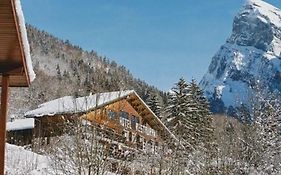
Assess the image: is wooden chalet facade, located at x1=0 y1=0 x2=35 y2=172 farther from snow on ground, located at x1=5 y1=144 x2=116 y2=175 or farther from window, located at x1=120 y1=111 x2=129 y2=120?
window, located at x1=120 y1=111 x2=129 y2=120

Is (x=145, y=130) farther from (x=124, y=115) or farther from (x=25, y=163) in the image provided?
(x=25, y=163)

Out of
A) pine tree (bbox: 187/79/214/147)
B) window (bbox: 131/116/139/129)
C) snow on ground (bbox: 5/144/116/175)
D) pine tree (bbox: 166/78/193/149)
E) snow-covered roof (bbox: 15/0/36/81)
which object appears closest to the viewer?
snow-covered roof (bbox: 15/0/36/81)

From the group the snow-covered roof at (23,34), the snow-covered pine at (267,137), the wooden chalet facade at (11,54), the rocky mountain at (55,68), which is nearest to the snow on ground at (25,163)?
the snow-covered pine at (267,137)

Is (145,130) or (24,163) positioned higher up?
(145,130)

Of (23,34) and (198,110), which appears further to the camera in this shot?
(198,110)

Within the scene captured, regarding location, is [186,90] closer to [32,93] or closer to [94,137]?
[94,137]

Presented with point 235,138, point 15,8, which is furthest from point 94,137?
point 235,138

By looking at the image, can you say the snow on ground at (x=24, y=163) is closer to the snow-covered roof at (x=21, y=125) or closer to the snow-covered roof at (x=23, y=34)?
the snow-covered roof at (x=23, y=34)

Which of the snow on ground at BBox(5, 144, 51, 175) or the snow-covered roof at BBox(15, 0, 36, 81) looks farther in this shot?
the snow on ground at BBox(5, 144, 51, 175)

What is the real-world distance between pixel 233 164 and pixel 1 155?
13.8m

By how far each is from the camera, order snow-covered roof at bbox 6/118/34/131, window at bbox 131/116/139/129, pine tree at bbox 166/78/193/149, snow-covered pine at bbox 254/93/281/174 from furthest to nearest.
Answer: snow-covered roof at bbox 6/118/34/131, window at bbox 131/116/139/129, pine tree at bbox 166/78/193/149, snow-covered pine at bbox 254/93/281/174

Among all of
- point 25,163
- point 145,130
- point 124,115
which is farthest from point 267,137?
point 145,130

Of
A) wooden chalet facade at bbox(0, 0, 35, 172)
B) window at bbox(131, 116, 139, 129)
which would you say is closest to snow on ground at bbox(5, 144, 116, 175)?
wooden chalet facade at bbox(0, 0, 35, 172)

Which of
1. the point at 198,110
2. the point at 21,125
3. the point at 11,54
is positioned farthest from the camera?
the point at 198,110
